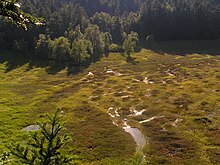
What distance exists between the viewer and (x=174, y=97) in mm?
89812

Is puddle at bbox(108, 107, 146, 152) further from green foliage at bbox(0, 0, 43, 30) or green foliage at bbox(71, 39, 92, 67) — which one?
green foliage at bbox(71, 39, 92, 67)

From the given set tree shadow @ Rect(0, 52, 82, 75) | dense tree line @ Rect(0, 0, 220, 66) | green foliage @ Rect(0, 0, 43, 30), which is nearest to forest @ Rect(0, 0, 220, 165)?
green foliage @ Rect(0, 0, 43, 30)

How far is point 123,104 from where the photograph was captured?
278 ft

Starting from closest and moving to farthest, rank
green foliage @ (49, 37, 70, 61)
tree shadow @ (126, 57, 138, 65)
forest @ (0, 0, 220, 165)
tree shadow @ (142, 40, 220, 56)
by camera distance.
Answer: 1. forest @ (0, 0, 220, 165)
2. green foliage @ (49, 37, 70, 61)
3. tree shadow @ (126, 57, 138, 65)
4. tree shadow @ (142, 40, 220, 56)

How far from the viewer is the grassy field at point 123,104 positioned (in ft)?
192

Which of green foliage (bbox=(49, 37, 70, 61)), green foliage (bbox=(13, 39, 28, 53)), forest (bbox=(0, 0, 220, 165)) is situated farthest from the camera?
green foliage (bbox=(13, 39, 28, 53))

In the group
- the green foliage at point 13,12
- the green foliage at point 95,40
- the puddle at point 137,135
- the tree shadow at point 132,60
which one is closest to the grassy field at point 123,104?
the puddle at point 137,135

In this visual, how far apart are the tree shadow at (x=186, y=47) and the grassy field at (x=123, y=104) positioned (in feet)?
70.2

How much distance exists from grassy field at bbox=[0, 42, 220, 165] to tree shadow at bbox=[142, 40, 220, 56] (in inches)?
842

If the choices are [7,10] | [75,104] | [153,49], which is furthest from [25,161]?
[153,49]

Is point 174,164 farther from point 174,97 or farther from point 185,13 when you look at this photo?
point 185,13

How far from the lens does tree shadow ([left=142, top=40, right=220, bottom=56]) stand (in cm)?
16450

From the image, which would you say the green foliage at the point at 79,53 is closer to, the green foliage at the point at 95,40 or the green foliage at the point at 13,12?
the green foliage at the point at 95,40

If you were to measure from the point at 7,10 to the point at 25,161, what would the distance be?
39.6ft
